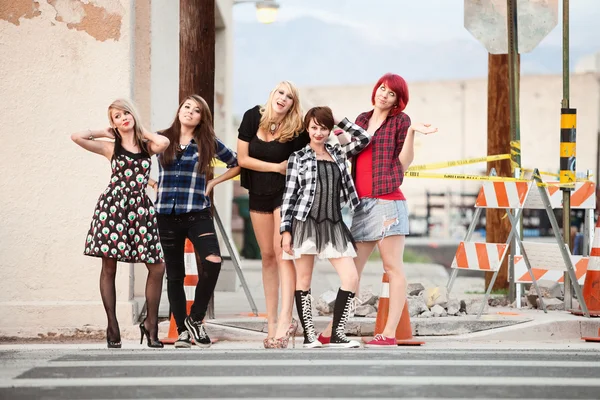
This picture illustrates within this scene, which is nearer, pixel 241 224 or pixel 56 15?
pixel 56 15

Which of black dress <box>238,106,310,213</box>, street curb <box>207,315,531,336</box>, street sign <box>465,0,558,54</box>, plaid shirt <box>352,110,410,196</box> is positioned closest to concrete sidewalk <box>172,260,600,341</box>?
street curb <box>207,315,531,336</box>

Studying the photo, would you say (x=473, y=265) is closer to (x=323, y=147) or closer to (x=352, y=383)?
(x=323, y=147)

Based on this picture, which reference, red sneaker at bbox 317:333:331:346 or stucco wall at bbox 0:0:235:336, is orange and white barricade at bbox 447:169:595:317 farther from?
stucco wall at bbox 0:0:235:336

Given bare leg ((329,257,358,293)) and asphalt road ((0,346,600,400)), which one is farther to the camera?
bare leg ((329,257,358,293))

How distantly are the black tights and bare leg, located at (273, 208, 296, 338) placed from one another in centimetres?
85

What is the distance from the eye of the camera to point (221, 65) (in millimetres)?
18750

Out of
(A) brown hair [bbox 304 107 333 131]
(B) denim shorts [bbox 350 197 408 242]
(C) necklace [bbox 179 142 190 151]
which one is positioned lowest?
(B) denim shorts [bbox 350 197 408 242]

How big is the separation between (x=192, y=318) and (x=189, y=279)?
32.3 inches

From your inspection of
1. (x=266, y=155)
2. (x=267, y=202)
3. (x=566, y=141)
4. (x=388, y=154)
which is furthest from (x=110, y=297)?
(x=566, y=141)

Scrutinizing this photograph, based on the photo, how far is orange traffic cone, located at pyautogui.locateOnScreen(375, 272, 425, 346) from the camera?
348 inches

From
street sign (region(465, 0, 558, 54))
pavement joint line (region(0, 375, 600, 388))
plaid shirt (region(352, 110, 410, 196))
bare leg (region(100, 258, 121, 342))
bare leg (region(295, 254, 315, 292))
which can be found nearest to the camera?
pavement joint line (region(0, 375, 600, 388))

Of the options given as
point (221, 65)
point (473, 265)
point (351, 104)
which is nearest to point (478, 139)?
point (351, 104)

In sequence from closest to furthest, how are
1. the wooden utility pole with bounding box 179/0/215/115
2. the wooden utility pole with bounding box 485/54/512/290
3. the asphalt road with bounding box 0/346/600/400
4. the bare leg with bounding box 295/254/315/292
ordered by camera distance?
the asphalt road with bounding box 0/346/600/400 < the bare leg with bounding box 295/254/315/292 < the wooden utility pole with bounding box 179/0/215/115 < the wooden utility pole with bounding box 485/54/512/290

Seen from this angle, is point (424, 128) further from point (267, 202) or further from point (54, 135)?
point (54, 135)
